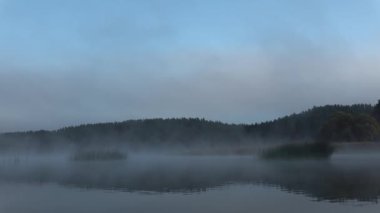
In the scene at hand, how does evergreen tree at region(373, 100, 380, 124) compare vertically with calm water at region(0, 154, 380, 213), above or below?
above

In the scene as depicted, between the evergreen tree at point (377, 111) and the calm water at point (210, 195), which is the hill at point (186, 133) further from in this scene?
the calm water at point (210, 195)

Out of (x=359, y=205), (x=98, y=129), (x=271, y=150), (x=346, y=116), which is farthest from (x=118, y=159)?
(x=359, y=205)

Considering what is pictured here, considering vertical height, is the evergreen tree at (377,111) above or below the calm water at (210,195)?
above

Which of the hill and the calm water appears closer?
the calm water

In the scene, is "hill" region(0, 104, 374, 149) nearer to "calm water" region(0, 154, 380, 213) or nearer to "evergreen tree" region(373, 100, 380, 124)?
"evergreen tree" region(373, 100, 380, 124)

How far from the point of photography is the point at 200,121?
150m

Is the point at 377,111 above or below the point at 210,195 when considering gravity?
above

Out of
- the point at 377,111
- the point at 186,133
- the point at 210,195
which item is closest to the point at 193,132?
the point at 186,133

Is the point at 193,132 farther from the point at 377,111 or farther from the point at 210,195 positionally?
the point at 210,195

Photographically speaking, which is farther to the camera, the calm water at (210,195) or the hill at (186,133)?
the hill at (186,133)

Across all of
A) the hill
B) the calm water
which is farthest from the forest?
the calm water

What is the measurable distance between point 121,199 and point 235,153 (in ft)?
265

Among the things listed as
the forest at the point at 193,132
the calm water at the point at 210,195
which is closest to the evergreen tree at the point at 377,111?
the forest at the point at 193,132

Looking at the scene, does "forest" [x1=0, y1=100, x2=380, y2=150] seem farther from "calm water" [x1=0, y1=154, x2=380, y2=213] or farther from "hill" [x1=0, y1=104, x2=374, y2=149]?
"calm water" [x1=0, y1=154, x2=380, y2=213]
